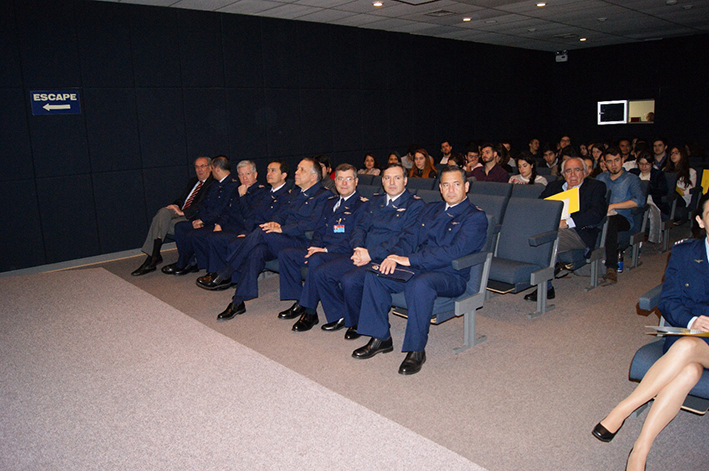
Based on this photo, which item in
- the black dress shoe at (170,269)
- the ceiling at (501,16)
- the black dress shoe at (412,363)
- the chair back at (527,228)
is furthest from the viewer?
the ceiling at (501,16)

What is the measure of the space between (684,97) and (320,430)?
1243cm

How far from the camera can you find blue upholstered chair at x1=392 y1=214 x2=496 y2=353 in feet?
11.7

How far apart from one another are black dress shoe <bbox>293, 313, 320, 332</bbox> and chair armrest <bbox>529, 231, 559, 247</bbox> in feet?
5.83

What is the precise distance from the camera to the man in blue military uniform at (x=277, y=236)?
4.69 m

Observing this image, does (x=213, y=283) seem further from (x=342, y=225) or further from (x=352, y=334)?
(x=352, y=334)

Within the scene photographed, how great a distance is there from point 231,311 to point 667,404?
131 inches

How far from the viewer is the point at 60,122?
6641mm

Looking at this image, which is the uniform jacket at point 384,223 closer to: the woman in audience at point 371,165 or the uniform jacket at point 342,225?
the uniform jacket at point 342,225

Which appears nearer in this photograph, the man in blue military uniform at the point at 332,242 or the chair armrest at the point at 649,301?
the chair armrest at the point at 649,301

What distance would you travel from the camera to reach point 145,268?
6.38 meters

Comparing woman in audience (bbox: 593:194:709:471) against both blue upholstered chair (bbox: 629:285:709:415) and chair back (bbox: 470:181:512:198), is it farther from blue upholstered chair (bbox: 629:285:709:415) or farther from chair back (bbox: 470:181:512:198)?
chair back (bbox: 470:181:512:198)

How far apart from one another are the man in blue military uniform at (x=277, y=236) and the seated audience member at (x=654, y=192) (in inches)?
141

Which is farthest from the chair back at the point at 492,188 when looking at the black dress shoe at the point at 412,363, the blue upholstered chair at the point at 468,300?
the black dress shoe at the point at 412,363

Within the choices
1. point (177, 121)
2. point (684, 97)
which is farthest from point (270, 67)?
point (684, 97)
